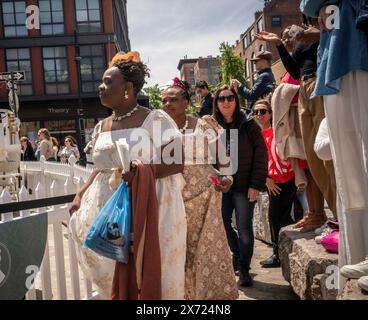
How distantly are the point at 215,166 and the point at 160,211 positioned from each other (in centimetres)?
104

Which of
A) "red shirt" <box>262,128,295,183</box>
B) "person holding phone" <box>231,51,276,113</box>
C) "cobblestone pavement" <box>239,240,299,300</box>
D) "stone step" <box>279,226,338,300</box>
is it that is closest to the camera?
"stone step" <box>279,226,338,300</box>

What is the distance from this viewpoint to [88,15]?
27.3 meters

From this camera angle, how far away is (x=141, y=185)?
89.8 inches

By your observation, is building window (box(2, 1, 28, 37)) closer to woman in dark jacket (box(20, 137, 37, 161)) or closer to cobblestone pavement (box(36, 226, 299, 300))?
woman in dark jacket (box(20, 137, 37, 161))

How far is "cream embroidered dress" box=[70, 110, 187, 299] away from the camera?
8.16 ft

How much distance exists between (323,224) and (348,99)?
5.51 ft

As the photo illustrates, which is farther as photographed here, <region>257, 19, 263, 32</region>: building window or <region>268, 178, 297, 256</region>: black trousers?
<region>257, 19, 263, 32</region>: building window

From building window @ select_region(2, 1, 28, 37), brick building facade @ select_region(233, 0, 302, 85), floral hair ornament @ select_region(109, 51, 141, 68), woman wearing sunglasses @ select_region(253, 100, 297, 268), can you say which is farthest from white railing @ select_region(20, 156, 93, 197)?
brick building facade @ select_region(233, 0, 302, 85)

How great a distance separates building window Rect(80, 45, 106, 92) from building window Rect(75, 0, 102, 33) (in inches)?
49.9

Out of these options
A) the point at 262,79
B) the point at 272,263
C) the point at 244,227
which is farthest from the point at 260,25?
the point at 244,227

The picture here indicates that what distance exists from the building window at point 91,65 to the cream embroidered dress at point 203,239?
25.7 m

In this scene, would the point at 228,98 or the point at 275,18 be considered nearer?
the point at 228,98

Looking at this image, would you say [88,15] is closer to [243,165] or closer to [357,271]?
[243,165]
